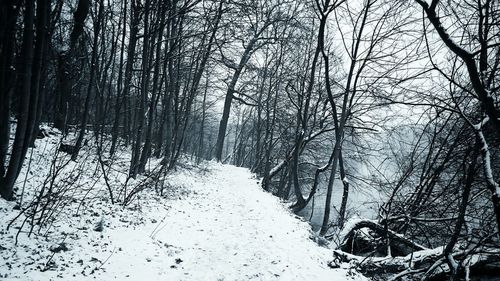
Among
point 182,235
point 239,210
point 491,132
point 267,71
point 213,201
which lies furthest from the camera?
point 267,71

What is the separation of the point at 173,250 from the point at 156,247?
0.28 metres

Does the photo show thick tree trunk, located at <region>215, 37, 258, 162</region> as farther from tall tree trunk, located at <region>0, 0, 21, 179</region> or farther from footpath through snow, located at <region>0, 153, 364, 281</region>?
tall tree trunk, located at <region>0, 0, 21, 179</region>

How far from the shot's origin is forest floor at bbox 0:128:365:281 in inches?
130

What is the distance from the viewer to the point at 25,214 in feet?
13.1

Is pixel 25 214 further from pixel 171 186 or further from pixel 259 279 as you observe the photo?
pixel 171 186

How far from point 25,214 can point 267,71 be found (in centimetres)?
1592

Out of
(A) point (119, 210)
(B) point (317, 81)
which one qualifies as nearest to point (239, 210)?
(A) point (119, 210)

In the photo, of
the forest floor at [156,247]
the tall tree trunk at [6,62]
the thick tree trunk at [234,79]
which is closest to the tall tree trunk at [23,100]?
the tall tree trunk at [6,62]

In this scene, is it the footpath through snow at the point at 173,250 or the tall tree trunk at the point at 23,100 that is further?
the tall tree trunk at the point at 23,100

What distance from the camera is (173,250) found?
4.52m

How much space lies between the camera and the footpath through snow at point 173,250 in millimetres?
3287

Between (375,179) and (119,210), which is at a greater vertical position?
(375,179)

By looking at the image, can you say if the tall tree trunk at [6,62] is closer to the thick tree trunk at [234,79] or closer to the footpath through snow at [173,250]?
the footpath through snow at [173,250]

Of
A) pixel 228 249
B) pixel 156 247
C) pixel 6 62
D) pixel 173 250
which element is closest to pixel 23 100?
pixel 6 62
